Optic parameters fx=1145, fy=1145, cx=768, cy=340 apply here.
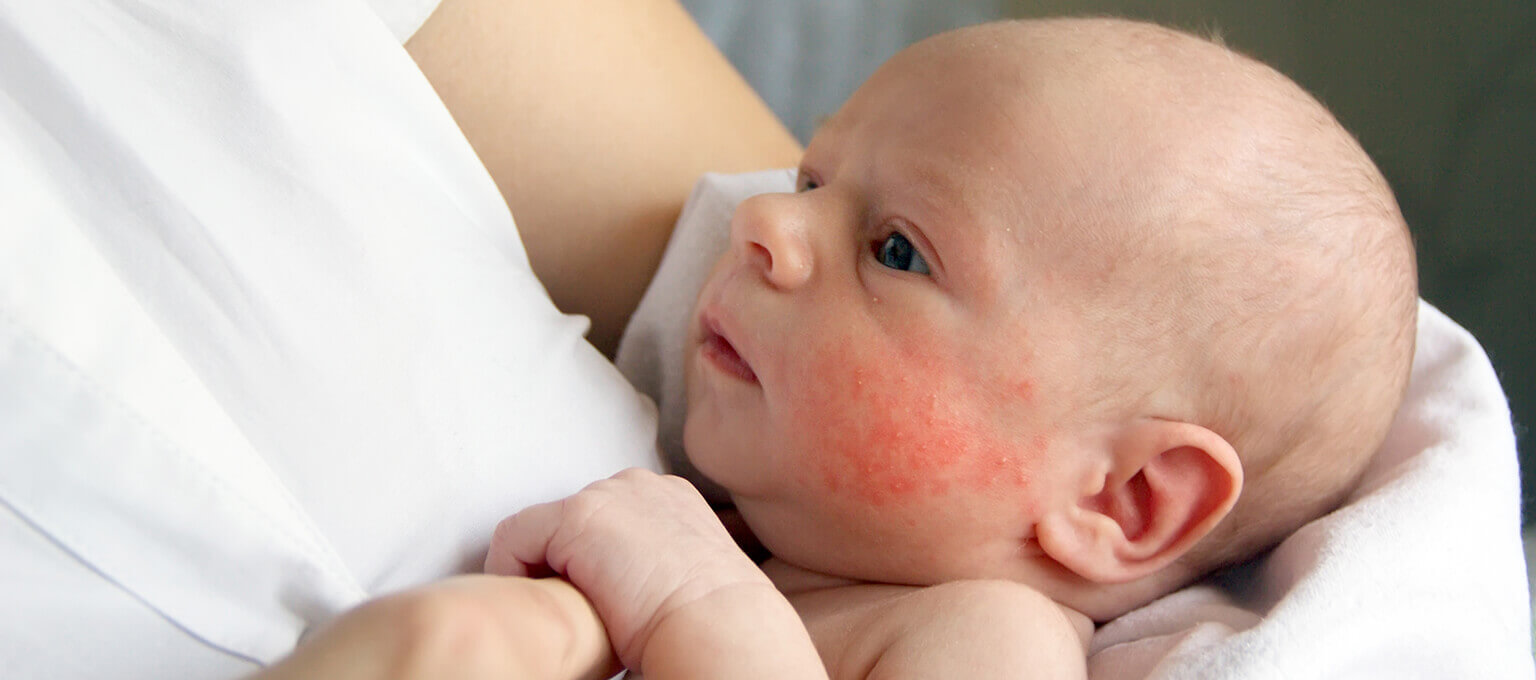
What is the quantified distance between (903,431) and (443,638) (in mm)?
402

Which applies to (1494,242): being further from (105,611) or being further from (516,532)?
(105,611)

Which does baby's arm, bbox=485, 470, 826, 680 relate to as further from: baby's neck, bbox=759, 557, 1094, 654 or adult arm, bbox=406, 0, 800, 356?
adult arm, bbox=406, 0, 800, 356

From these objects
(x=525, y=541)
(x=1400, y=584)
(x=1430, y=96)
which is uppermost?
(x=525, y=541)

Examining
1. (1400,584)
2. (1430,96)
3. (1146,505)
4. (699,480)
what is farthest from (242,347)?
(1430,96)

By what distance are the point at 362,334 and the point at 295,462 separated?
0.09m

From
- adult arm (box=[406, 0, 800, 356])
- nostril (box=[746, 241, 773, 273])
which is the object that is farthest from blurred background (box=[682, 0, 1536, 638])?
nostril (box=[746, 241, 773, 273])

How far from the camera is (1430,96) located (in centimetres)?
143

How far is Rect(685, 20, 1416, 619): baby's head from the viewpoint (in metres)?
0.78

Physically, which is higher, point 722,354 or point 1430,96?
point 722,354

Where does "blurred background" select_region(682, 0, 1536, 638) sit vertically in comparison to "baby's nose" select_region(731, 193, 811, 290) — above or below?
below

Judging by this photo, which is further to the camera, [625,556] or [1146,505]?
[1146,505]

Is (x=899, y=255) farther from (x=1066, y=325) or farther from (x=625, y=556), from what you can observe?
(x=625, y=556)

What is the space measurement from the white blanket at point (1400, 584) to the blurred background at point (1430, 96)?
425 mm

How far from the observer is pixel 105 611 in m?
0.52
